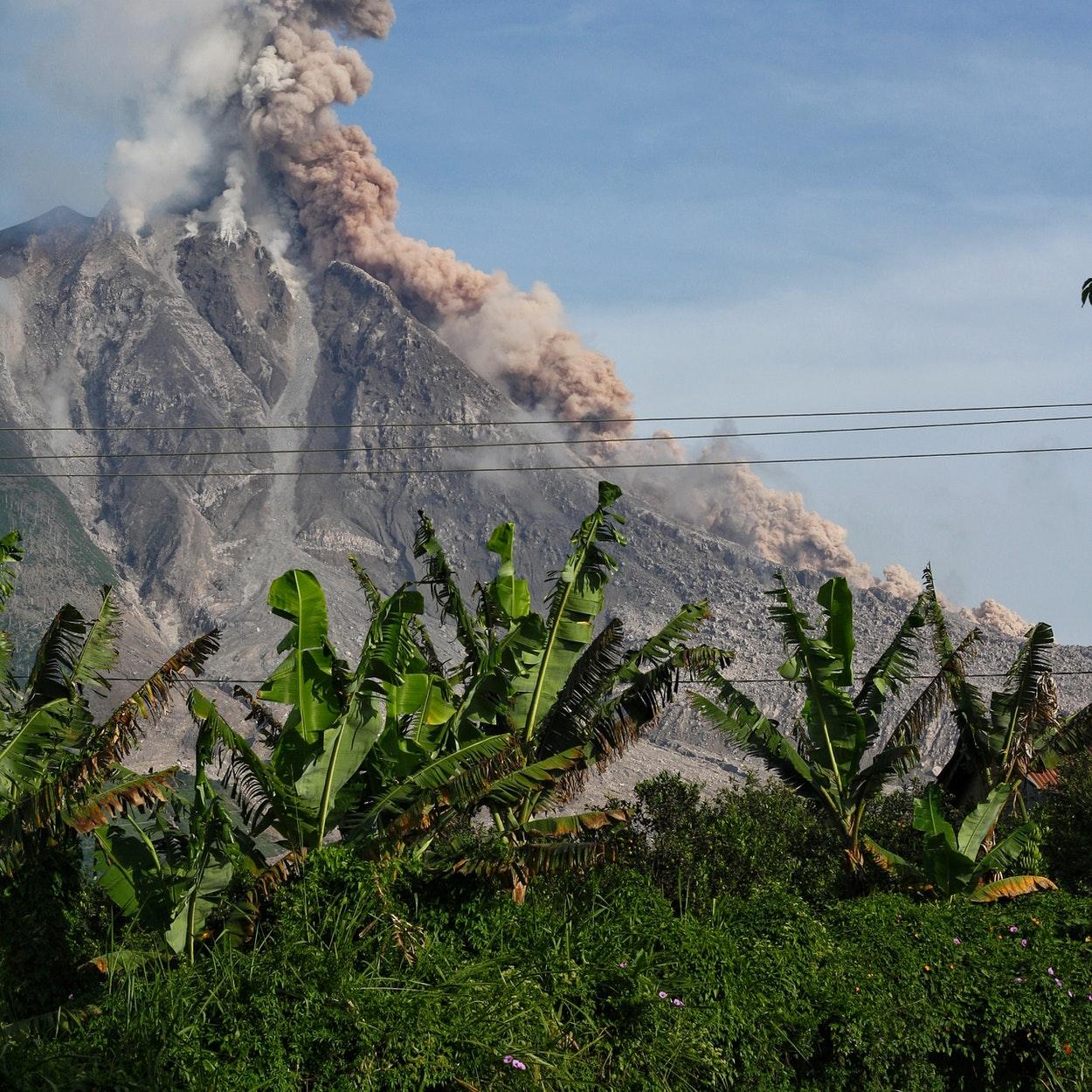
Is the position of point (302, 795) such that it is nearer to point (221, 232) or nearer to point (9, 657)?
point (9, 657)

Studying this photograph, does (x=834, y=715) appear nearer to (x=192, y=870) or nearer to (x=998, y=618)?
(x=192, y=870)

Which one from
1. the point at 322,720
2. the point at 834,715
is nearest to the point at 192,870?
the point at 322,720

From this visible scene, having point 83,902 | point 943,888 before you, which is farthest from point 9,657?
point 943,888

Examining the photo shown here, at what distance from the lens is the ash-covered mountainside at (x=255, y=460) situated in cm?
12512

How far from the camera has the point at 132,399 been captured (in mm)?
152250

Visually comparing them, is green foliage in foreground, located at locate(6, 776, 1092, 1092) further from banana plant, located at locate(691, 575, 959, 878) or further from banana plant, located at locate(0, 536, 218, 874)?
banana plant, located at locate(691, 575, 959, 878)

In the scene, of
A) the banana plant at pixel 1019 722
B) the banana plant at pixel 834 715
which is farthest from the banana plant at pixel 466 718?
the banana plant at pixel 1019 722

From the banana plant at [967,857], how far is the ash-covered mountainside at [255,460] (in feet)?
300

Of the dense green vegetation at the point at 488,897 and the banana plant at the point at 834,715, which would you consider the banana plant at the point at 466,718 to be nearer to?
the dense green vegetation at the point at 488,897

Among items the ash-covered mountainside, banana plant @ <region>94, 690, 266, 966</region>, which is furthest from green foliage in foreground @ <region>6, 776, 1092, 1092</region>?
the ash-covered mountainside

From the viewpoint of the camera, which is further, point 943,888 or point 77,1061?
point 943,888

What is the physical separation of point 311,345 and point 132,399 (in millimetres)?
31220

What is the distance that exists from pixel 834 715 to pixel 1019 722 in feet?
9.44

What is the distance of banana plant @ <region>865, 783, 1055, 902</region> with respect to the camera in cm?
1377
